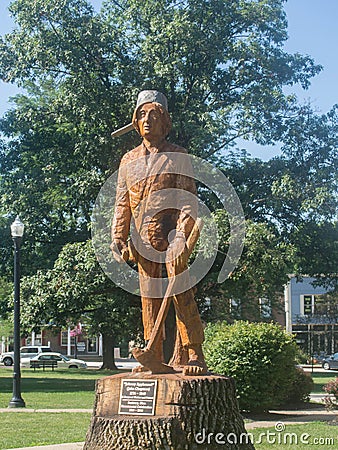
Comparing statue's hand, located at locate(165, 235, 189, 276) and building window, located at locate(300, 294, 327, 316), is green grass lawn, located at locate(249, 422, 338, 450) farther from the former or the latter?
building window, located at locate(300, 294, 327, 316)

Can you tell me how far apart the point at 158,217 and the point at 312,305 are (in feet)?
183

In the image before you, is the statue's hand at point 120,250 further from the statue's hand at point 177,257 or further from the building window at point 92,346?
the building window at point 92,346

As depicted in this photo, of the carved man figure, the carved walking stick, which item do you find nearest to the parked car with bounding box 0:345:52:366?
the carved man figure

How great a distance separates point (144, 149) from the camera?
29.2 ft

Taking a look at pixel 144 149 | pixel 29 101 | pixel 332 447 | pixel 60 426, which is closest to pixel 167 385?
pixel 144 149

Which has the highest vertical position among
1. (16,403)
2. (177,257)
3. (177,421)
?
(177,257)

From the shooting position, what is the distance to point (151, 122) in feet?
28.8

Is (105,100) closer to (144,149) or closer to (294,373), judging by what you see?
(294,373)

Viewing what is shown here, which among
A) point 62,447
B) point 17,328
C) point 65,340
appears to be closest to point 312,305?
point 65,340

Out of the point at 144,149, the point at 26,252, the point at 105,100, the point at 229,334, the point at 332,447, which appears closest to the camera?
the point at 144,149

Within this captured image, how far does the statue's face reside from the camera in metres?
8.77

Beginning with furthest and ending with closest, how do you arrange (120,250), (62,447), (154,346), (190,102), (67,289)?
1. (190,102)
2. (67,289)
3. (62,447)
4. (120,250)
5. (154,346)

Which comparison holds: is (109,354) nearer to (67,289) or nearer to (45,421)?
(67,289)

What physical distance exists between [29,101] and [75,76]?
7.73m
